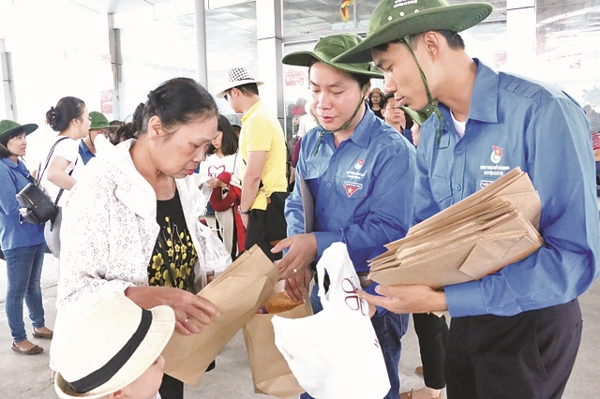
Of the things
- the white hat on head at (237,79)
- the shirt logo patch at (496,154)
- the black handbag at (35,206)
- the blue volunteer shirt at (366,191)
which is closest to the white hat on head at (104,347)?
the blue volunteer shirt at (366,191)

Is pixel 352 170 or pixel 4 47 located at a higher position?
pixel 4 47

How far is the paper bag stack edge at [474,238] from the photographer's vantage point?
86 centimetres

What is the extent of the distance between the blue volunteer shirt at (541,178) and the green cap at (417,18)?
0.13m

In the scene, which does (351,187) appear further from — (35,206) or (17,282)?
(17,282)

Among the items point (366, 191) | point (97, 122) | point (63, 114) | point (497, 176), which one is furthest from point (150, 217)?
point (97, 122)

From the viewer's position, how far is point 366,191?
4.87 feet

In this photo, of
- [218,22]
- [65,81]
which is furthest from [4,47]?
[218,22]

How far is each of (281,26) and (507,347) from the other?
6190 millimetres

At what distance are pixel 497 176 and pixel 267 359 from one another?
0.86 metres

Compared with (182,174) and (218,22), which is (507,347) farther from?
(218,22)

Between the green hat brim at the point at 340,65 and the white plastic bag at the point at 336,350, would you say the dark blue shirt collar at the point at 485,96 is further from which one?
the white plastic bag at the point at 336,350

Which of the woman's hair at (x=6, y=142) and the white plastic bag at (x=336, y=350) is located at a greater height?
the woman's hair at (x=6, y=142)

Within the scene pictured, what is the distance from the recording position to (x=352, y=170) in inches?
59.7

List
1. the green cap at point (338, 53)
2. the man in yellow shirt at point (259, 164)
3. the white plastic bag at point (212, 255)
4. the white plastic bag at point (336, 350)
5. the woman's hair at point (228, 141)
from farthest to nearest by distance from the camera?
the woman's hair at point (228, 141) → the man in yellow shirt at point (259, 164) → the white plastic bag at point (212, 255) → the green cap at point (338, 53) → the white plastic bag at point (336, 350)
